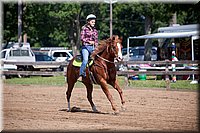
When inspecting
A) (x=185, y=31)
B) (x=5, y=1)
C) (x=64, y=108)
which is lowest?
(x=64, y=108)

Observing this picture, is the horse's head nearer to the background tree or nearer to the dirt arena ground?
the dirt arena ground

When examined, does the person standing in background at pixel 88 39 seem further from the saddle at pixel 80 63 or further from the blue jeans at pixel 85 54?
the saddle at pixel 80 63

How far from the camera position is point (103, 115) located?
39.3 ft

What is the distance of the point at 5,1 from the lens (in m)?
39.2

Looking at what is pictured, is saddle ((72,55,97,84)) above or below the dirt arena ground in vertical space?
above

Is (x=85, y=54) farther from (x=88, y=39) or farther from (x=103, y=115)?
(x=103, y=115)

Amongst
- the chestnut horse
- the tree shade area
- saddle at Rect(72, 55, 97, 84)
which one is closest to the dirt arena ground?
the chestnut horse

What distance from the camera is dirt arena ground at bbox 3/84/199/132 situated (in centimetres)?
982

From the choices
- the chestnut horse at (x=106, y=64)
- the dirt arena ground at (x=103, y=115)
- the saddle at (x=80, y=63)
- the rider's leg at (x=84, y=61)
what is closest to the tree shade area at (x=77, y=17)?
the dirt arena ground at (x=103, y=115)

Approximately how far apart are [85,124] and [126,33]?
63897mm

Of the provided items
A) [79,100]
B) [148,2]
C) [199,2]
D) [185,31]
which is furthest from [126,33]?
[79,100]

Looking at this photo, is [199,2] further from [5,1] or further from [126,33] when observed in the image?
[126,33]

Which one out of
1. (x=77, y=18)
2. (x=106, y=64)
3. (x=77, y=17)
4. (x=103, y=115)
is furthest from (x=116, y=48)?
(x=77, y=18)

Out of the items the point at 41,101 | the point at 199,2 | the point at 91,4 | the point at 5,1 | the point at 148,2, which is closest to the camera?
the point at 41,101
